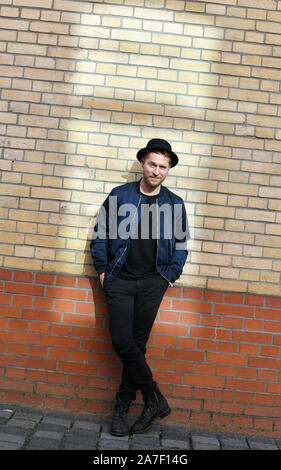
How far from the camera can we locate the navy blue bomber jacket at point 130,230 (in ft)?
12.9

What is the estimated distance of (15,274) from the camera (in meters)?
4.25

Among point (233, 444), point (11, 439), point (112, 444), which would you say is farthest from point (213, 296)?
point (11, 439)

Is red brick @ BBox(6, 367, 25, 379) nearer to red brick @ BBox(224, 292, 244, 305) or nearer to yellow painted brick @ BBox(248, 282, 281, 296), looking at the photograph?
red brick @ BBox(224, 292, 244, 305)

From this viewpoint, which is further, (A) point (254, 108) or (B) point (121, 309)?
(A) point (254, 108)

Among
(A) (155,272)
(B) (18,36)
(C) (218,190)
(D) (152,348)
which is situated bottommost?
(D) (152,348)

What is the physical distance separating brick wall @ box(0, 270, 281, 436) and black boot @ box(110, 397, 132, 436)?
9.5 inches

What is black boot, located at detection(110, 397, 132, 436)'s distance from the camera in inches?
153

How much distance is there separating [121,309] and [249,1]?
2.59 meters

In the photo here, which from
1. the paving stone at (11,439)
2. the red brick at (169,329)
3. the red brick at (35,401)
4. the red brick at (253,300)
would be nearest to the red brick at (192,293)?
the red brick at (169,329)

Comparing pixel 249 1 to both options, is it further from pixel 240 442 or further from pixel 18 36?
pixel 240 442

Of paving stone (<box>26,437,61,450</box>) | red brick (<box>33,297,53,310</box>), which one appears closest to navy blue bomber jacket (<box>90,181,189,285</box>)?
red brick (<box>33,297,53,310</box>)

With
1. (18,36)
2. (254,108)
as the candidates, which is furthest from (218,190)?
(18,36)

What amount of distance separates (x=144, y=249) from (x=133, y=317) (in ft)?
1.69

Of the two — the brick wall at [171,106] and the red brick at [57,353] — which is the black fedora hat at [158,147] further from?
the red brick at [57,353]
